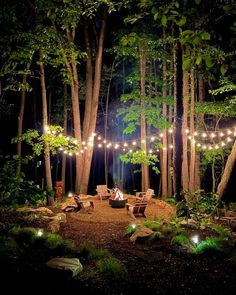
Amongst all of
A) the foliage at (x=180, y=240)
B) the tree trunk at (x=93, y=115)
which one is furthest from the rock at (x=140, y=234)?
the tree trunk at (x=93, y=115)

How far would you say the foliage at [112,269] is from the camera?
475cm

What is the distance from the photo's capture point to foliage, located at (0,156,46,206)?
373 cm

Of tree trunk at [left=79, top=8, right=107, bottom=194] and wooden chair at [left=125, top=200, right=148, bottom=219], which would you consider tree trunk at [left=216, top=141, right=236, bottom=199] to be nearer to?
wooden chair at [left=125, top=200, right=148, bottom=219]

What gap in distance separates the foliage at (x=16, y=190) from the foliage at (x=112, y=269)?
1.83 m

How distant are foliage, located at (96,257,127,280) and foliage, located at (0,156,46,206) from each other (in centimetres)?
183

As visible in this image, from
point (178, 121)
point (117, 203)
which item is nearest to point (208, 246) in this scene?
point (178, 121)

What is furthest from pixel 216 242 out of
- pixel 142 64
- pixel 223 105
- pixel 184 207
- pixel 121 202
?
pixel 142 64

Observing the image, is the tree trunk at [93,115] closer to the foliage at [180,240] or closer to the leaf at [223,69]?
the foliage at [180,240]

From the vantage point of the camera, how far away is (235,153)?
9.20 m

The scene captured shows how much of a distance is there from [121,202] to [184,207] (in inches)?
185

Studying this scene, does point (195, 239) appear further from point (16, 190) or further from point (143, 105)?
point (143, 105)

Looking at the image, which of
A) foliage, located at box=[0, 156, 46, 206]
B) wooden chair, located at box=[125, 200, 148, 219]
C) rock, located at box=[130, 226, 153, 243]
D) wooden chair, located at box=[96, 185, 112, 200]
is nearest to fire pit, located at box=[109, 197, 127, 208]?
wooden chair, located at box=[125, 200, 148, 219]

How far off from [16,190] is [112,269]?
216 cm

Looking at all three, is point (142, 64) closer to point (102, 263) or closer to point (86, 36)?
point (86, 36)
